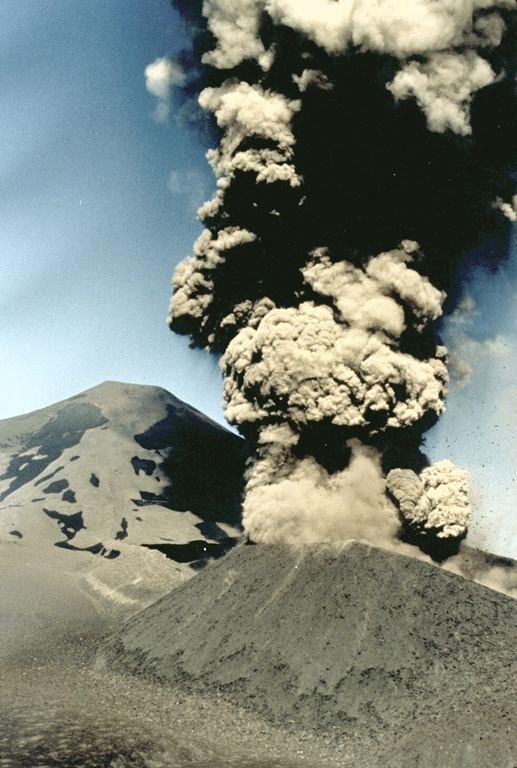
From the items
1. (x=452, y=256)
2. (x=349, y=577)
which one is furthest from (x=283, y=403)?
(x=452, y=256)

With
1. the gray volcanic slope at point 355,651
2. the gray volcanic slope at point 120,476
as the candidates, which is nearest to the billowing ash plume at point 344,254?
the gray volcanic slope at point 355,651

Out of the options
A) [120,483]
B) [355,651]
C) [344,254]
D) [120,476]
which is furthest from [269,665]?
[120,476]

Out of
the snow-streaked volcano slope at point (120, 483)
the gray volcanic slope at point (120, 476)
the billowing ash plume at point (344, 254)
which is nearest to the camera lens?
the billowing ash plume at point (344, 254)

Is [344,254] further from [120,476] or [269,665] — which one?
[120,476]

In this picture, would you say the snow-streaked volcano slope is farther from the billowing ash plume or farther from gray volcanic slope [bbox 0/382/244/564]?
the billowing ash plume

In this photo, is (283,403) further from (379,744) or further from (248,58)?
(248,58)

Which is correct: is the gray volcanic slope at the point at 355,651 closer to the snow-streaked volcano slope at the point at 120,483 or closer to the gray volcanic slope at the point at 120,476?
the snow-streaked volcano slope at the point at 120,483

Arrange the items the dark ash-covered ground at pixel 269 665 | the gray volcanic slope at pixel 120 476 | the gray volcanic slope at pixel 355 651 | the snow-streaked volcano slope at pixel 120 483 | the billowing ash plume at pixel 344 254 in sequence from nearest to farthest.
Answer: the dark ash-covered ground at pixel 269 665, the gray volcanic slope at pixel 355 651, the billowing ash plume at pixel 344 254, the snow-streaked volcano slope at pixel 120 483, the gray volcanic slope at pixel 120 476

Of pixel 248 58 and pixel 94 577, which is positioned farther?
pixel 94 577
